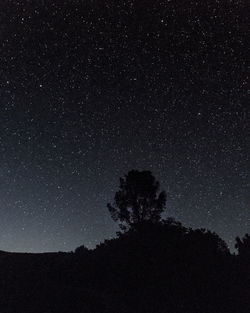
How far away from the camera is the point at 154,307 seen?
91.4 feet

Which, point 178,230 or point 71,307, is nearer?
point 71,307

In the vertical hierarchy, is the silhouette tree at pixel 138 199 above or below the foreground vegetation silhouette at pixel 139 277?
above

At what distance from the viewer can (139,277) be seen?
99.8 ft

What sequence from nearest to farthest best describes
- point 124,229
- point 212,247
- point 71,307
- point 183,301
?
1. point 71,307
2. point 183,301
3. point 212,247
4. point 124,229

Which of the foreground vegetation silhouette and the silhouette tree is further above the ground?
the silhouette tree

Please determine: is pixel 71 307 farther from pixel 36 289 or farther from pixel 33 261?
pixel 33 261

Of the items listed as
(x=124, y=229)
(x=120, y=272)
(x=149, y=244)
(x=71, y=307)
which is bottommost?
(x=71, y=307)

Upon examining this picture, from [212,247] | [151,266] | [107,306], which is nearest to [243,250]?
[212,247]

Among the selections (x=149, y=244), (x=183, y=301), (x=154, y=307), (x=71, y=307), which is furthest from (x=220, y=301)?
(x=71, y=307)

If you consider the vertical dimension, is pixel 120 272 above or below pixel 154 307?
above

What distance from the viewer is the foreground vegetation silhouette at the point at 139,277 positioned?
2783 centimetres

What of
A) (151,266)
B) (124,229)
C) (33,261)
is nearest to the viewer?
(151,266)

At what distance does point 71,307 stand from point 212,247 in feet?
43.2

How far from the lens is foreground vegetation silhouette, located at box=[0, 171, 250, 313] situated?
1096 inches
